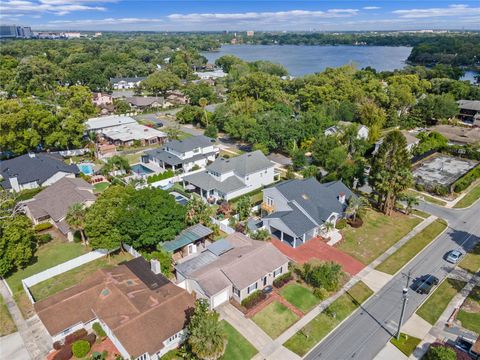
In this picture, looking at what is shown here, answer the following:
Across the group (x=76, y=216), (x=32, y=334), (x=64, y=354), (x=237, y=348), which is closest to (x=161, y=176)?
(x=76, y=216)

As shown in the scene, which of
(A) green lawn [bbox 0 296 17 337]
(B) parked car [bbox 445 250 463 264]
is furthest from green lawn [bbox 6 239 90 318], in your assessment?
(B) parked car [bbox 445 250 463 264]

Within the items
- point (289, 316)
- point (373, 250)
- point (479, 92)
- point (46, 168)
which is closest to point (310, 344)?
point (289, 316)

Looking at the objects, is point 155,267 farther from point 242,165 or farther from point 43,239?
point 242,165

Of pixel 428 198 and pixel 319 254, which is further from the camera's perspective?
pixel 428 198

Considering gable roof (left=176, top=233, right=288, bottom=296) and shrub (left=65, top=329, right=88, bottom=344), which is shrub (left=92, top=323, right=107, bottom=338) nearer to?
shrub (left=65, top=329, right=88, bottom=344)

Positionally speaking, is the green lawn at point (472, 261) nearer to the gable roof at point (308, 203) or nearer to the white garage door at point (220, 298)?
the gable roof at point (308, 203)
